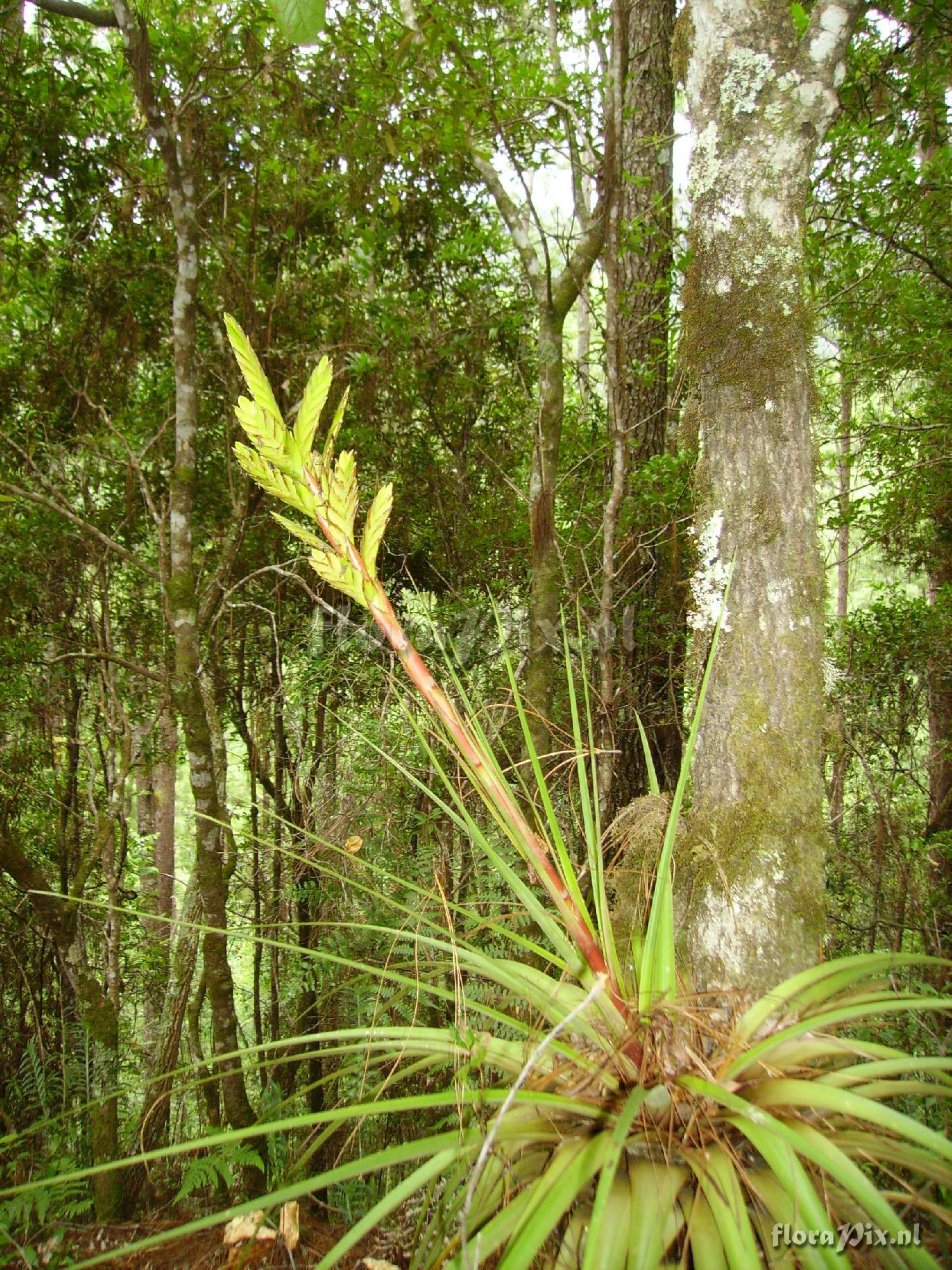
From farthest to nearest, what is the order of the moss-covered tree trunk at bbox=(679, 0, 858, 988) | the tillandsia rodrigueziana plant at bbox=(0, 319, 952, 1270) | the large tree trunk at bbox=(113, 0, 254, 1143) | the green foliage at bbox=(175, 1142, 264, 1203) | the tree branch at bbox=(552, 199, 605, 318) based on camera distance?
the tree branch at bbox=(552, 199, 605, 318) < the large tree trunk at bbox=(113, 0, 254, 1143) < the green foliage at bbox=(175, 1142, 264, 1203) < the moss-covered tree trunk at bbox=(679, 0, 858, 988) < the tillandsia rodrigueziana plant at bbox=(0, 319, 952, 1270)

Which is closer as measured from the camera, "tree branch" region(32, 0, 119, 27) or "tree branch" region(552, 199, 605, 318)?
"tree branch" region(32, 0, 119, 27)

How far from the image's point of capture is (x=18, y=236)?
11.6ft

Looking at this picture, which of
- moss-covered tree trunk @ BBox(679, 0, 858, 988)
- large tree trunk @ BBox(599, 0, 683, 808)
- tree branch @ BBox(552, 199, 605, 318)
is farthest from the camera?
large tree trunk @ BBox(599, 0, 683, 808)

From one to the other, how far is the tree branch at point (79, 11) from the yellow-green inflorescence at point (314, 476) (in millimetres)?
2797

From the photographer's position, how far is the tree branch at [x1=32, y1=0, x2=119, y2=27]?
2.65 meters

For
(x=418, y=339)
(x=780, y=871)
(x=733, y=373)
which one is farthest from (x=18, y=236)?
(x=780, y=871)

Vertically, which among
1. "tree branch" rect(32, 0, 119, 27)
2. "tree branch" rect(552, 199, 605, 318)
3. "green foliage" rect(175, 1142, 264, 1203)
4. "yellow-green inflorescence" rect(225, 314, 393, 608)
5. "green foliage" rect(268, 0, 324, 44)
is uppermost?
"tree branch" rect(32, 0, 119, 27)

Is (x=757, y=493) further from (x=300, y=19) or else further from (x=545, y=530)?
(x=545, y=530)

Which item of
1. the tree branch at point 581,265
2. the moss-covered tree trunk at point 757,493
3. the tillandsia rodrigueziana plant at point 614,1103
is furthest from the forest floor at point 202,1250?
the tree branch at point 581,265

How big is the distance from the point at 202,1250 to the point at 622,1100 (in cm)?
118

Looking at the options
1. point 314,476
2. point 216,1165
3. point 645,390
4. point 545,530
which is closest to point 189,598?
point 545,530

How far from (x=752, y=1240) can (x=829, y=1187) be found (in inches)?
7.8

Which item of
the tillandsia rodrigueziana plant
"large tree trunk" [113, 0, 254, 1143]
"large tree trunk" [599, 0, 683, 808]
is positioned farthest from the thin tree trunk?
the tillandsia rodrigueziana plant

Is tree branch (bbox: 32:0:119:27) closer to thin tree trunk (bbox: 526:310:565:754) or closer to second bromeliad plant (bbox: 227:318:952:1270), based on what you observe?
thin tree trunk (bbox: 526:310:565:754)
